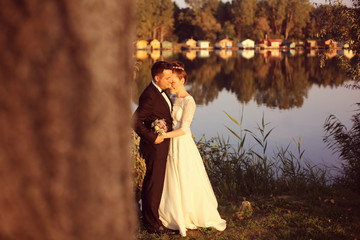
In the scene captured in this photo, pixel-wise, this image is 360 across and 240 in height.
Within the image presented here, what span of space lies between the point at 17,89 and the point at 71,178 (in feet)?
0.99

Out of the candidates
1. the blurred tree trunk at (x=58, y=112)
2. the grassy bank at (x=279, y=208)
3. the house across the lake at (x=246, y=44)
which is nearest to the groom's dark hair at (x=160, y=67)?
the grassy bank at (x=279, y=208)

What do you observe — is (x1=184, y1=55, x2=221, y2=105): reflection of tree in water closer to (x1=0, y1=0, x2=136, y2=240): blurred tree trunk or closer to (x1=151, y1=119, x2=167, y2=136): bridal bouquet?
(x1=151, y1=119, x2=167, y2=136): bridal bouquet

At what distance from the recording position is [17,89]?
3.70ft

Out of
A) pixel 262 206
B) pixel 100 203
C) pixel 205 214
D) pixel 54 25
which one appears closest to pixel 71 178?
pixel 100 203

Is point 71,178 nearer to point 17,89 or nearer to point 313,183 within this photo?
point 17,89

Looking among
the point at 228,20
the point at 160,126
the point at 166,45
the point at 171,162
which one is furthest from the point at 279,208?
the point at 228,20

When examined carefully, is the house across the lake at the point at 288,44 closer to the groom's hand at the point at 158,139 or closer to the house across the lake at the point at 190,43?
the house across the lake at the point at 190,43

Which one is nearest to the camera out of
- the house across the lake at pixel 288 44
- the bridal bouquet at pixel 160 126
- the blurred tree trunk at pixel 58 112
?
the blurred tree trunk at pixel 58 112

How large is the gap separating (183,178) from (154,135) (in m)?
0.78

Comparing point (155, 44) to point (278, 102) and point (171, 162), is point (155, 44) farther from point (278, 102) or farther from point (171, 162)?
point (171, 162)

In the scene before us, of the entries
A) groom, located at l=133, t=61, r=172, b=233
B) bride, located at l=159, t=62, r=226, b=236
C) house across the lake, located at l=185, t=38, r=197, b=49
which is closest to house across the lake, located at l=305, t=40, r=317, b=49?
house across the lake, located at l=185, t=38, r=197, b=49

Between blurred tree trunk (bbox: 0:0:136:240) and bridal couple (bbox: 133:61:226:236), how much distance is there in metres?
4.23

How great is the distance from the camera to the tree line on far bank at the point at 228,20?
→ 11231cm

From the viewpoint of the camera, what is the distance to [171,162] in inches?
226
